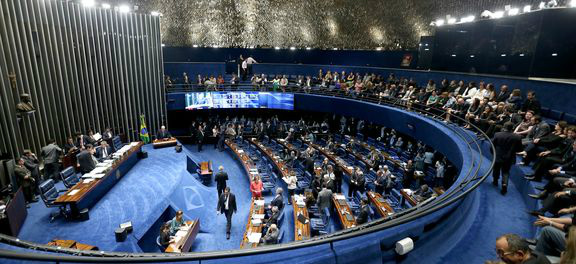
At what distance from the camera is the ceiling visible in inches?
771

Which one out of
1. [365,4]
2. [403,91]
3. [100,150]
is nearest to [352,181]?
[403,91]

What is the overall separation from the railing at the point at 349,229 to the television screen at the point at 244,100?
20.3 inches

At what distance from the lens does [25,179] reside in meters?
8.05

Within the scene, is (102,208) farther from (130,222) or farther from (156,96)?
(156,96)

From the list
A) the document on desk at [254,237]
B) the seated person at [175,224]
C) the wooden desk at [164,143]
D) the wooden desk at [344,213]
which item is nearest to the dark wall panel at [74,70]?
the wooden desk at [164,143]

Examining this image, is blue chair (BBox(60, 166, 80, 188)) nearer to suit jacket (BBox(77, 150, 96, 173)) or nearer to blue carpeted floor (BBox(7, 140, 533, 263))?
suit jacket (BBox(77, 150, 96, 173))

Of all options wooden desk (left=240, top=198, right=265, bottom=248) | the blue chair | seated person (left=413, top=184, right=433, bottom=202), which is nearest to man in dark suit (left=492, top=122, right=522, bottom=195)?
seated person (left=413, top=184, right=433, bottom=202)

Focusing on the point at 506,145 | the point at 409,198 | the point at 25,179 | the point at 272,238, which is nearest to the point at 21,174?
the point at 25,179

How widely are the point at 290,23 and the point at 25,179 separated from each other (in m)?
17.5

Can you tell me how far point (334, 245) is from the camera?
11.5ft

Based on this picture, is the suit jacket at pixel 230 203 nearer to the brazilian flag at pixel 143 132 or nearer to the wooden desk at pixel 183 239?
the wooden desk at pixel 183 239

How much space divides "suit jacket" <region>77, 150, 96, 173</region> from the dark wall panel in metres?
1.56

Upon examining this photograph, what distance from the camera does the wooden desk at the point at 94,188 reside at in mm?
7793

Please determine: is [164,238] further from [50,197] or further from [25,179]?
[25,179]
